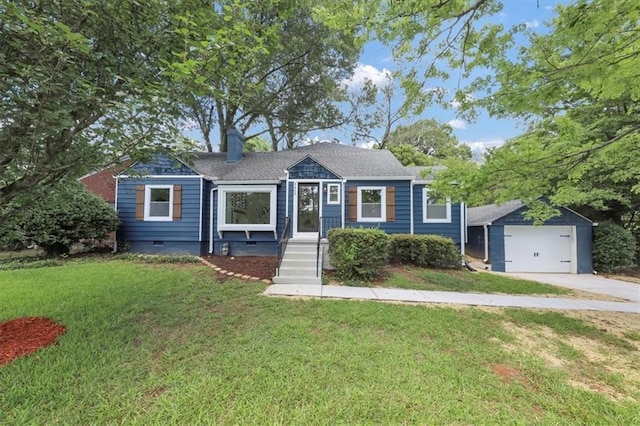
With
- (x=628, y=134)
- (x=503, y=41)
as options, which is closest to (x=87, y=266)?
(x=503, y=41)

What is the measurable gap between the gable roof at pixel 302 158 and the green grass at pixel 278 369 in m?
6.51

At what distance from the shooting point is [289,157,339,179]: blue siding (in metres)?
10.5

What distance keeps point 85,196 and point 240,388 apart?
1082 cm

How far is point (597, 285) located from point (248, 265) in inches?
438

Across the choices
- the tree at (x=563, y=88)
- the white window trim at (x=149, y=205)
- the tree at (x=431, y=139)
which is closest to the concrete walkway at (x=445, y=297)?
the tree at (x=563, y=88)

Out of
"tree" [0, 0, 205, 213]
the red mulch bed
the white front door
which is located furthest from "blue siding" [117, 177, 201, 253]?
"tree" [0, 0, 205, 213]

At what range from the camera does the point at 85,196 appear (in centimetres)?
1012

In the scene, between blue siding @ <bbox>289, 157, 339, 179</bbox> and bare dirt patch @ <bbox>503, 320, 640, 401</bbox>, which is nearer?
bare dirt patch @ <bbox>503, 320, 640, 401</bbox>

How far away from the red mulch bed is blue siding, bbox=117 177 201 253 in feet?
4.03

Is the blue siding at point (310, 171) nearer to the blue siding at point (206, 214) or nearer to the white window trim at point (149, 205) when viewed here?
the blue siding at point (206, 214)

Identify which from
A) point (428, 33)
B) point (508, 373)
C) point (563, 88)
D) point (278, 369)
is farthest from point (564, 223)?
point (278, 369)

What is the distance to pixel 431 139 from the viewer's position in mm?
25656

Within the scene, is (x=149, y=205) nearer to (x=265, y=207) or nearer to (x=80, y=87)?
(x=265, y=207)

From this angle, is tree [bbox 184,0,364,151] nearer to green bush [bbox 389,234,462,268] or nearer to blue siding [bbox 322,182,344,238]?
blue siding [bbox 322,182,344,238]
